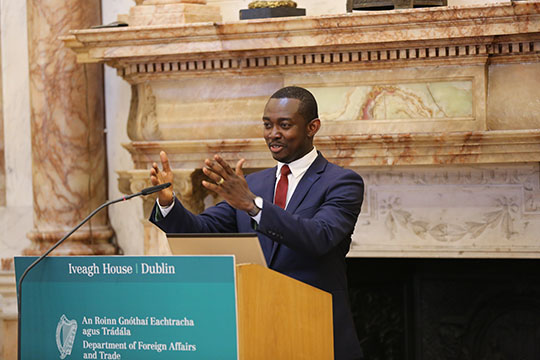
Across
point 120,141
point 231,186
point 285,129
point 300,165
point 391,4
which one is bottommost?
point 231,186

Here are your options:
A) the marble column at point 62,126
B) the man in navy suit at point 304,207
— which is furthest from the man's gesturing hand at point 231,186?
the marble column at point 62,126

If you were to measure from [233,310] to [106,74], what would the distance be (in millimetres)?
3289

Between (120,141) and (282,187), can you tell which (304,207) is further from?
(120,141)

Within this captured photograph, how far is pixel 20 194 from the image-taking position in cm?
536

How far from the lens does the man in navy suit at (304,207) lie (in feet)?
8.96

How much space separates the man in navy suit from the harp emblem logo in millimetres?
559

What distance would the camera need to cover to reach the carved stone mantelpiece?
4.19 metres

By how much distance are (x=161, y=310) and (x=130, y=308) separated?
0.10 m

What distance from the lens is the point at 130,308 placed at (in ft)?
7.52

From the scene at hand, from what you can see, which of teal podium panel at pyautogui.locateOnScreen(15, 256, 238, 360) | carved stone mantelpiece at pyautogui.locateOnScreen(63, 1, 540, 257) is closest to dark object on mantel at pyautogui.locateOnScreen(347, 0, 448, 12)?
carved stone mantelpiece at pyautogui.locateOnScreen(63, 1, 540, 257)

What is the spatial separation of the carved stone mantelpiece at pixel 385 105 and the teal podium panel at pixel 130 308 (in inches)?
87.0

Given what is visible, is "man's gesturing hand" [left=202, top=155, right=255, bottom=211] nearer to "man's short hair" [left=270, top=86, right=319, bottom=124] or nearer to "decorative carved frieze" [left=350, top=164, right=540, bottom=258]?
"man's short hair" [left=270, top=86, right=319, bottom=124]

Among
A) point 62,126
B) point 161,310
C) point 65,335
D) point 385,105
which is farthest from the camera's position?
point 62,126

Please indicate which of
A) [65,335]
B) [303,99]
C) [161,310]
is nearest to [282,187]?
[303,99]
